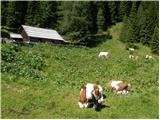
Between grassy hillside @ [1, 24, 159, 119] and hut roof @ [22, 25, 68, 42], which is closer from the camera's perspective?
grassy hillside @ [1, 24, 159, 119]

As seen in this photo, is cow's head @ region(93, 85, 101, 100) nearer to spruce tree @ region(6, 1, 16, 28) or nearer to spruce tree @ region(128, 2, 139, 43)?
spruce tree @ region(128, 2, 139, 43)

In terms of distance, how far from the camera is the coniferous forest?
7481 centimetres

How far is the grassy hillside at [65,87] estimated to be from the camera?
20.0 meters

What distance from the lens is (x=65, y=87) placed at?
80.3ft

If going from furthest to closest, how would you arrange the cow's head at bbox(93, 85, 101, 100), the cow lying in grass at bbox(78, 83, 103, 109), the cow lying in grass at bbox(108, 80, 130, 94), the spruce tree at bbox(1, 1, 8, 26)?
the spruce tree at bbox(1, 1, 8, 26) < the cow lying in grass at bbox(108, 80, 130, 94) < the cow's head at bbox(93, 85, 101, 100) < the cow lying in grass at bbox(78, 83, 103, 109)

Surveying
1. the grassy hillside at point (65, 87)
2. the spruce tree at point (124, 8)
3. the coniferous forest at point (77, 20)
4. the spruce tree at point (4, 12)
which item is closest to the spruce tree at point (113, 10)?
the coniferous forest at point (77, 20)

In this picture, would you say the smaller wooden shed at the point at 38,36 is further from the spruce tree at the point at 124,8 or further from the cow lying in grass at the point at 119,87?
the cow lying in grass at the point at 119,87

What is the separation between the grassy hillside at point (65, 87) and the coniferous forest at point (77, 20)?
1374 inches

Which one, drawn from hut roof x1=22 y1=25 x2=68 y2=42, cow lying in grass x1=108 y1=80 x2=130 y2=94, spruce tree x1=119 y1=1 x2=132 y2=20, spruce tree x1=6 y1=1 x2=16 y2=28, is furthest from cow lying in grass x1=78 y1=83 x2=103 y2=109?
spruce tree x1=119 y1=1 x2=132 y2=20

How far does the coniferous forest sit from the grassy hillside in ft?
114

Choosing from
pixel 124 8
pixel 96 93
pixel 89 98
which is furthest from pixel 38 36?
pixel 89 98

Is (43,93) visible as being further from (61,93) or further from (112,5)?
(112,5)

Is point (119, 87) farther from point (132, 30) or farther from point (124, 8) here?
point (124, 8)

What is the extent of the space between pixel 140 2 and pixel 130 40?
2572cm
